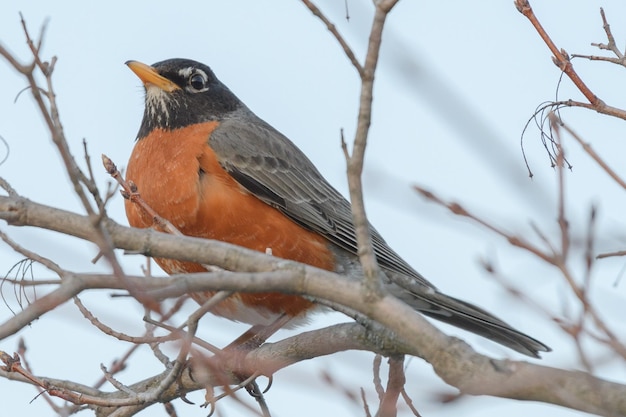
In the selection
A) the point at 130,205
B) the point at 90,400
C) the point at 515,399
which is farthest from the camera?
the point at 130,205

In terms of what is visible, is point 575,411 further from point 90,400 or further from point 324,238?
point 324,238

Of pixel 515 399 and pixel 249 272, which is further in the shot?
pixel 249 272

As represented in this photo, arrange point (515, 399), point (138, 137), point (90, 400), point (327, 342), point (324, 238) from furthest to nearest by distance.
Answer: point (138, 137)
point (324, 238)
point (327, 342)
point (90, 400)
point (515, 399)

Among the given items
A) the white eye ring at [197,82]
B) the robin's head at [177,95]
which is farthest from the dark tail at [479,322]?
the white eye ring at [197,82]

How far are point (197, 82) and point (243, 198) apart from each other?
1.63m

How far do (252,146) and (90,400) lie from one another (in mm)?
3361

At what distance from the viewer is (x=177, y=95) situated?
8133 mm

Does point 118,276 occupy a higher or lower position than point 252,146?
lower

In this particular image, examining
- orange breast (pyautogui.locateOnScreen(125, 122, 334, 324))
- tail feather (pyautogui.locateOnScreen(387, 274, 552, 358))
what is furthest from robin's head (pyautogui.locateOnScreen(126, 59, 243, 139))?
tail feather (pyautogui.locateOnScreen(387, 274, 552, 358))

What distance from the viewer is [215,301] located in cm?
347

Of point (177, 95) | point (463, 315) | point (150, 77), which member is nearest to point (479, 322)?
point (463, 315)

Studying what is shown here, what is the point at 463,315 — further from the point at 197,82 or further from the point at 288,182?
the point at 197,82

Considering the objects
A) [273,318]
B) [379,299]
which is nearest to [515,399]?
[379,299]

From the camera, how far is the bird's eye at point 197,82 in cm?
826
